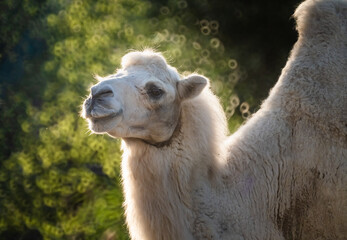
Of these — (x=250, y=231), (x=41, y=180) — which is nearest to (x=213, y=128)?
(x=250, y=231)

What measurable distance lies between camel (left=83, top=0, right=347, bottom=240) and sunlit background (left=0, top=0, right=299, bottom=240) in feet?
8.15

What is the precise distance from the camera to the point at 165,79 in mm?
3869

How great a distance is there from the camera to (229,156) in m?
3.99

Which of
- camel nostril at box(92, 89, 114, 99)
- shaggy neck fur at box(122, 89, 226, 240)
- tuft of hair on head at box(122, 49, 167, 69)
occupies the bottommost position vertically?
shaggy neck fur at box(122, 89, 226, 240)

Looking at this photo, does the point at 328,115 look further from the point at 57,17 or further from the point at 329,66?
→ the point at 57,17

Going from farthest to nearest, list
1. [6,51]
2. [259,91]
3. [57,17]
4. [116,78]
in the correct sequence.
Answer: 1. [6,51]
2. [259,91]
3. [57,17]
4. [116,78]

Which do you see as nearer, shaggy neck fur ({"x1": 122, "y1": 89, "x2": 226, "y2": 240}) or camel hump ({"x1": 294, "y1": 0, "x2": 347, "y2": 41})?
shaggy neck fur ({"x1": 122, "y1": 89, "x2": 226, "y2": 240})

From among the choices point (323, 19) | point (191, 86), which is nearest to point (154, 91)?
point (191, 86)

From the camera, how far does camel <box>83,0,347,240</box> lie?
147 inches

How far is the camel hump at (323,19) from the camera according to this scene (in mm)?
4223

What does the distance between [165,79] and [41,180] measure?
407 centimetres

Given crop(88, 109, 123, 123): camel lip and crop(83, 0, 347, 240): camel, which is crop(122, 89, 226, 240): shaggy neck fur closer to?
crop(83, 0, 347, 240): camel

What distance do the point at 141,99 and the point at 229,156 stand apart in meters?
0.78

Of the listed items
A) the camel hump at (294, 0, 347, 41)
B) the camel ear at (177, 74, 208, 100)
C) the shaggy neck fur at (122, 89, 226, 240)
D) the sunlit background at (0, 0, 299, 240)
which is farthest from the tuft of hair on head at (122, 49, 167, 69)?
the sunlit background at (0, 0, 299, 240)
